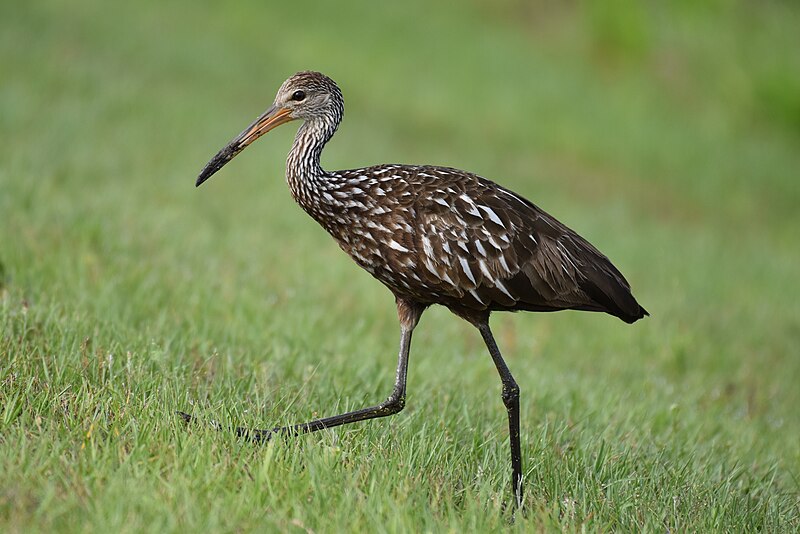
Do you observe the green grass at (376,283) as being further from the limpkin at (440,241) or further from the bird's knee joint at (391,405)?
the limpkin at (440,241)

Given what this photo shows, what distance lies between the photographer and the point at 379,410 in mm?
4766

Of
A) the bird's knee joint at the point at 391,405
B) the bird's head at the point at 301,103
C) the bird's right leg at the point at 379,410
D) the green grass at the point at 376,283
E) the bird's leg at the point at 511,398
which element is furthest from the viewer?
the bird's head at the point at 301,103

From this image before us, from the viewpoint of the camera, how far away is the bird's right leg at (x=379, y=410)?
13.9 feet

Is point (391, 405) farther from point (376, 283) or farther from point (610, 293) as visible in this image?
point (376, 283)

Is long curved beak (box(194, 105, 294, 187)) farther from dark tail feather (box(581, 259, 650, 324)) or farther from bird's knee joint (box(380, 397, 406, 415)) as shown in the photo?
dark tail feather (box(581, 259, 650, 324))

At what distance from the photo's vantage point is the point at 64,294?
6098mm

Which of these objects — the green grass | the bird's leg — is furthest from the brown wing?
the green grass

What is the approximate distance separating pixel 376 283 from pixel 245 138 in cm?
416

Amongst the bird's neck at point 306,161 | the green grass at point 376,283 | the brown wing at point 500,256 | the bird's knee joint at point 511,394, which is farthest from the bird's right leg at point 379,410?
the bird's neck at point 306,161

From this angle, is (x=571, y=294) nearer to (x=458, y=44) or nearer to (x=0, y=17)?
(x=0, y=17)

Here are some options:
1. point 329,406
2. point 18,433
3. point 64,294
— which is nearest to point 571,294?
point 329,406

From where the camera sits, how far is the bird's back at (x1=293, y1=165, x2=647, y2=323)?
4621mm

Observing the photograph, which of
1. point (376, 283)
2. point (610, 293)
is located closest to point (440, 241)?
point (610, 293)

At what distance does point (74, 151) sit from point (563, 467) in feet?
23.9
